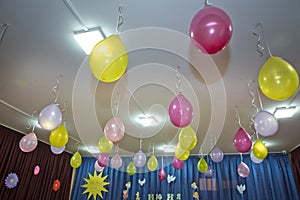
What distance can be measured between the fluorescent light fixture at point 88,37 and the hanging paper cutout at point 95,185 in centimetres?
495

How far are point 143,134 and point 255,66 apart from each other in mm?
2821

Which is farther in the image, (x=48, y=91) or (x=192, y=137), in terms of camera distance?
(x=48, y=91)

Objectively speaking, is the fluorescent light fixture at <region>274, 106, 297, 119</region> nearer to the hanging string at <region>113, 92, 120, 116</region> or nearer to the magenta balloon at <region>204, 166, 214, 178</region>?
the hanging string at <region>113, 92, 120, 116</region>

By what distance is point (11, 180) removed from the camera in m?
4.35

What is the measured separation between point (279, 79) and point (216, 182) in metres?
4.70

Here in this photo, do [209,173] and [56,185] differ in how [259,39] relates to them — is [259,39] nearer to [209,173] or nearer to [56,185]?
[209,173]

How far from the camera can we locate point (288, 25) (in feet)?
5.73

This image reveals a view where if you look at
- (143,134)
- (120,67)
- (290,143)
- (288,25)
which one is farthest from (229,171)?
(120,67)

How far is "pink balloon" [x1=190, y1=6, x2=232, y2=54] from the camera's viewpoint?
1.17m

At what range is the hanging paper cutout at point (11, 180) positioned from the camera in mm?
4266

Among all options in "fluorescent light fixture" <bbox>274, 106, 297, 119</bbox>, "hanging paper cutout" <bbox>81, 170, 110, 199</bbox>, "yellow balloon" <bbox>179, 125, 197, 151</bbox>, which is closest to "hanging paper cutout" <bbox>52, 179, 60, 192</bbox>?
"hanging paper cutout" <bbox>81, 170, 110, 199</bbox>

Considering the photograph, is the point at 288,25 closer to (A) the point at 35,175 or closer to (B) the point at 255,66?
(B) the point at 255,66

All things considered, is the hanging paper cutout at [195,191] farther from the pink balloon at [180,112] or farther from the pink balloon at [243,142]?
the pink balloon at [180,112]

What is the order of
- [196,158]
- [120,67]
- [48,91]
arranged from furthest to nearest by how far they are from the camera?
[196,158] < [48,91] < [120,67]
